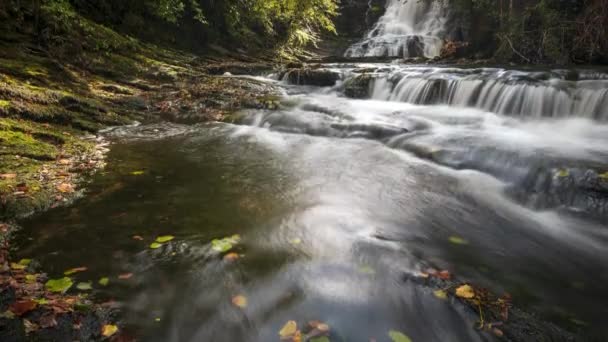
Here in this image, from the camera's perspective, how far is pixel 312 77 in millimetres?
12016

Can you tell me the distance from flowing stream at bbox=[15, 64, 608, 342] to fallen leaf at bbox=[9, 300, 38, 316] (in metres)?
0.36

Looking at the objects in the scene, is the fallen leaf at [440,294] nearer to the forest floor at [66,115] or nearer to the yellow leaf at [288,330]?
the yellow leaf at [288,330]

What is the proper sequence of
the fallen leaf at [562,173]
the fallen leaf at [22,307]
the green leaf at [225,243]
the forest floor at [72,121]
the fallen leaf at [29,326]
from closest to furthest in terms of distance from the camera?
the fallen leaf at [29,326] → the fallen leaf at [22,307] → the forest floor at [72,121] → the green leaf at [225,243] → the fallen leaf at [562,173]

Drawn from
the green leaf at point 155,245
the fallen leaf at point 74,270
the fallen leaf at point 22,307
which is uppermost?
the fallen leaf at point 22,307

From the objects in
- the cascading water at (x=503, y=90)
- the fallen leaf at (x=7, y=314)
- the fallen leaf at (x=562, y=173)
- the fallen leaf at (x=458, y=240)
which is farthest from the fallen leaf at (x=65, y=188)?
the cascading water at (x=503, y=90)

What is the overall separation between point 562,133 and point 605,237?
3851 millimetres

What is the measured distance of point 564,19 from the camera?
1128cm

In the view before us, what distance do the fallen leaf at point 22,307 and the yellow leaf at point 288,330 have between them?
4.63 feet

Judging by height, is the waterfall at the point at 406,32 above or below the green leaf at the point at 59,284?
above

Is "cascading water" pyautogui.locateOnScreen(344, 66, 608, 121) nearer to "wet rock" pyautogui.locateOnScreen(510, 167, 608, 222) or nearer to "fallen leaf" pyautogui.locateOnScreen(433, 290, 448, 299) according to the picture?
"wet rock" pyautogui.locateOnScreen(510, 167, 608, 222)

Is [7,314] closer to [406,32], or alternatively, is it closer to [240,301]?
[240,301]

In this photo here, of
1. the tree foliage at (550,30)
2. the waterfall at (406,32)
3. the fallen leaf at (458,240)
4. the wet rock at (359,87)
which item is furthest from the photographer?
the waterfall at (406,32)

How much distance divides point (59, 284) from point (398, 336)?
2167mm

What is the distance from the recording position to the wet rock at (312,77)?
11750 mm
